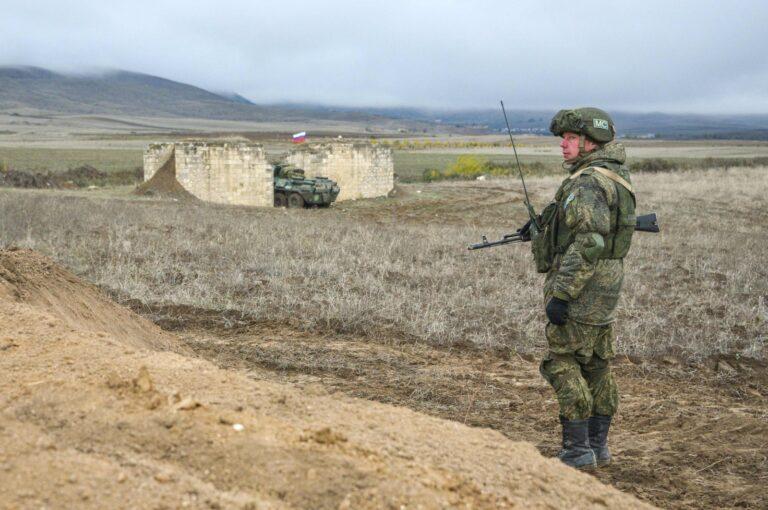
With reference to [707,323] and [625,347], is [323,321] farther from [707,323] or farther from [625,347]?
[707,323]

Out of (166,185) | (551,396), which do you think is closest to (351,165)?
(166,185)

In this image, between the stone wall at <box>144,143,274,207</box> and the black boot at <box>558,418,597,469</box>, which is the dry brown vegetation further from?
the stone wall at <box>144,143,274,207</box>

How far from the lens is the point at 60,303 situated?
266 inches

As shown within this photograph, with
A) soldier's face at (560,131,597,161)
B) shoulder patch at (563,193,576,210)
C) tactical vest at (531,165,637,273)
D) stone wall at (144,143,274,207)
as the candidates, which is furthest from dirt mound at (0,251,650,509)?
stone wall at (144,143,274,207)

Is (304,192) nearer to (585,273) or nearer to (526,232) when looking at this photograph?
(526,232)

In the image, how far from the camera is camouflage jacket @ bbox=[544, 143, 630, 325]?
4934mm

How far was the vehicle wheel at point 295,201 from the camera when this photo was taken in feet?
84.8

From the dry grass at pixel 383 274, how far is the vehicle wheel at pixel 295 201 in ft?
20.7

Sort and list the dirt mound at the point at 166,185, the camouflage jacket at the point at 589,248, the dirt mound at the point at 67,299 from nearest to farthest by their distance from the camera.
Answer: the camouflage jacket at the point at 589,248 → the dirt mound at the point at 67,299 → the dirt mound at the point at 166,185

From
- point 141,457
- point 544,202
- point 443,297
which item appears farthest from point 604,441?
point 544,202

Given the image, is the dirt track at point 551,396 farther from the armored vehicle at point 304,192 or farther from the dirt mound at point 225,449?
the armored vehicle at point 304,192

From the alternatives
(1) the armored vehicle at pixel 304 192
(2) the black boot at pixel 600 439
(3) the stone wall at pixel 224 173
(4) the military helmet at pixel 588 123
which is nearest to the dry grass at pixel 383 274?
(2) the black boot at pixel 600 439

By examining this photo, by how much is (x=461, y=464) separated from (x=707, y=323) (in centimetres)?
608

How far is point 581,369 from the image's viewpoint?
5.26 meters
